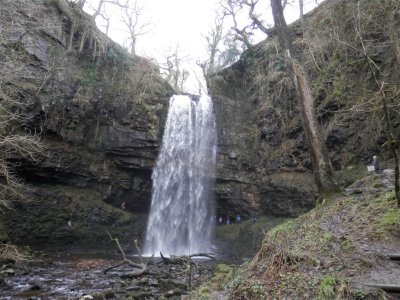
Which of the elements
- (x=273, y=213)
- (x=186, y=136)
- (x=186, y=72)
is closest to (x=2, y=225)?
(x=186, y=136)

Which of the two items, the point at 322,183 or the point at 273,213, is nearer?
the point at 322,183

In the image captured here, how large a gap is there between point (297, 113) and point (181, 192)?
21.5 ft

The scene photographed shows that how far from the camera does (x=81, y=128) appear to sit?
16016mm

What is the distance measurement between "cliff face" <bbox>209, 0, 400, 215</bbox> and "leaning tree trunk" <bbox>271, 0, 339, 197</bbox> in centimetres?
304

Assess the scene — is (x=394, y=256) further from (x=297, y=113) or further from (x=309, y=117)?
(x=297, y=113)

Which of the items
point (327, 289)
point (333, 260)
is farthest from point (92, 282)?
point (327, 289)

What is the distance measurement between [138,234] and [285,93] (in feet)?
31.4

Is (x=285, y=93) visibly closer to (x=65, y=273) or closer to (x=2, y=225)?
(x=65, y=273)

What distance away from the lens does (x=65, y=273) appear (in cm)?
1058

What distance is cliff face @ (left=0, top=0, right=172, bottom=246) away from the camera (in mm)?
14578

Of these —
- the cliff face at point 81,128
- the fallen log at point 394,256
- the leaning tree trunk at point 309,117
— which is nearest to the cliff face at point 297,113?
the leaning tree trunk at point 309,117

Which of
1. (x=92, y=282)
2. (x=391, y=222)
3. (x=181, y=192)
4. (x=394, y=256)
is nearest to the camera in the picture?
(x=394, y=256)

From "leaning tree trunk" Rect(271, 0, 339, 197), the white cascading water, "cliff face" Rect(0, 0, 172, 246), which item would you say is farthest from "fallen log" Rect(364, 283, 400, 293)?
"cliff face" Rect(0, 0, 172, 246)

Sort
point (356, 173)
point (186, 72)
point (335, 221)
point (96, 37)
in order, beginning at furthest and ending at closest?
1. point (186, 72)
2. point (96, 37)
3. point (356, 173)
4. point (335, 221)
